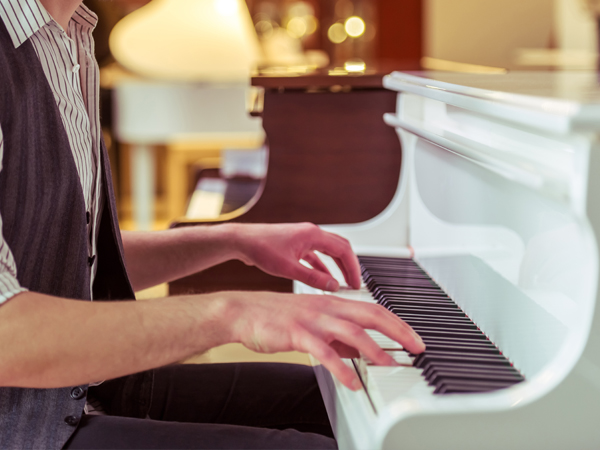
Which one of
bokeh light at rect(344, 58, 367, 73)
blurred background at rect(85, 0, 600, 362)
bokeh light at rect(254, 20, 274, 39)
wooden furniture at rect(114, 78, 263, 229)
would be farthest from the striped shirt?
bokeh light at rect(254, 20, 274, 39)

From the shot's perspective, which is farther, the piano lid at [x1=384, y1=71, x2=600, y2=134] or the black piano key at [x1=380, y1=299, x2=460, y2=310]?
the black piano key at [x1=380, y1=299, x2=460, y2=310]

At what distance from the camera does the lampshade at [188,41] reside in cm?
388

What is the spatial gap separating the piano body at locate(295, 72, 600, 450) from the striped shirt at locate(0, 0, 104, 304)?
0.44 meters

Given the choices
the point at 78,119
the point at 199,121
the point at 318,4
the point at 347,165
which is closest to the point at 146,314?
the point at 78,119

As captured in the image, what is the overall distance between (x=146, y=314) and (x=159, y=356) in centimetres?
5

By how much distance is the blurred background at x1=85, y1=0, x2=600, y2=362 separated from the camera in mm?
1761

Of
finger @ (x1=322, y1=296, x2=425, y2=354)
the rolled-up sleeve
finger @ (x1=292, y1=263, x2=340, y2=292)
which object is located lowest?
finger @ (x1=292, y1=263, x2=340, y2=292)

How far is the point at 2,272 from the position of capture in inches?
30.1

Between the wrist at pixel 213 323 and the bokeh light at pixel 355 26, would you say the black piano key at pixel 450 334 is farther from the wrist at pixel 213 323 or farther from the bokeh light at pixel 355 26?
the bokeh light at pixel 355 26

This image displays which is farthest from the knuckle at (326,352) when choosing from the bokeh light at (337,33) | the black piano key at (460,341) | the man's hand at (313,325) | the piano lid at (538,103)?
the bokeh light at (337,33)

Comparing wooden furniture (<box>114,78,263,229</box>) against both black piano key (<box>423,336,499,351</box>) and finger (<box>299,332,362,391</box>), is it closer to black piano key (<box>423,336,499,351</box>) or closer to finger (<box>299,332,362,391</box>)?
black piano key (<box>423,336,499,351</box>)

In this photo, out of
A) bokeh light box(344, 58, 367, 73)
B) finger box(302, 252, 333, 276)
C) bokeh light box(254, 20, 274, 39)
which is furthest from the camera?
bokeh light box(254, 20, 274, 39)

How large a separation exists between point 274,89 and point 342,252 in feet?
2.13

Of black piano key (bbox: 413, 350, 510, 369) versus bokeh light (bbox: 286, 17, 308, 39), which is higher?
bokeh light (bbox: 286, 17, 308, 39)
